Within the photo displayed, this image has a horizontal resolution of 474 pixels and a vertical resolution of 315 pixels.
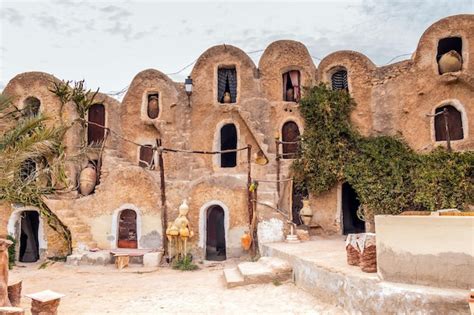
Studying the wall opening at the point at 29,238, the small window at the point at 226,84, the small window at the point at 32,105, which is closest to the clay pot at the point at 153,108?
the small window at the point at 226,84

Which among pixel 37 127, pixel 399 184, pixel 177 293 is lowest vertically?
pixel 177 293

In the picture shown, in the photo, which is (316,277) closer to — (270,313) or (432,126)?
(270,313)

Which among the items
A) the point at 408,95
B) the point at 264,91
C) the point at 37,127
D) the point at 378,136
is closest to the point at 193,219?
the point at 37,127

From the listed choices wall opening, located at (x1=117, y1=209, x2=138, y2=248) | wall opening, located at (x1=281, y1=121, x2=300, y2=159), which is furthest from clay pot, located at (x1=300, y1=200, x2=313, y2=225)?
wall opening, located at (x1=117, y1=209, x2=138, y2=248)

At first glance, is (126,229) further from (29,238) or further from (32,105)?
(32,105)

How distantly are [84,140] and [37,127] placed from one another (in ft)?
21.9

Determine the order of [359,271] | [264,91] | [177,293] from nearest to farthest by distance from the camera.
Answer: [359,271] < [177,293] < [264,91]

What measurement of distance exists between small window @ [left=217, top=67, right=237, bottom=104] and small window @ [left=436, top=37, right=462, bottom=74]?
27.3 feet

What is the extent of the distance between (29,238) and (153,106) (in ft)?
25.7

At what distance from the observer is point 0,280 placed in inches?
245

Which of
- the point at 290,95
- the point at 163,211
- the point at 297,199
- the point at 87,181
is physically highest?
the point at 290,95

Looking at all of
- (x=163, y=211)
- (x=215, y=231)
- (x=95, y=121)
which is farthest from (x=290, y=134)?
(x=95, y=121)

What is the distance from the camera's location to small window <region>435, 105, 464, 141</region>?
1347 centimetres

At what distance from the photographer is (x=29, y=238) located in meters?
15.5
